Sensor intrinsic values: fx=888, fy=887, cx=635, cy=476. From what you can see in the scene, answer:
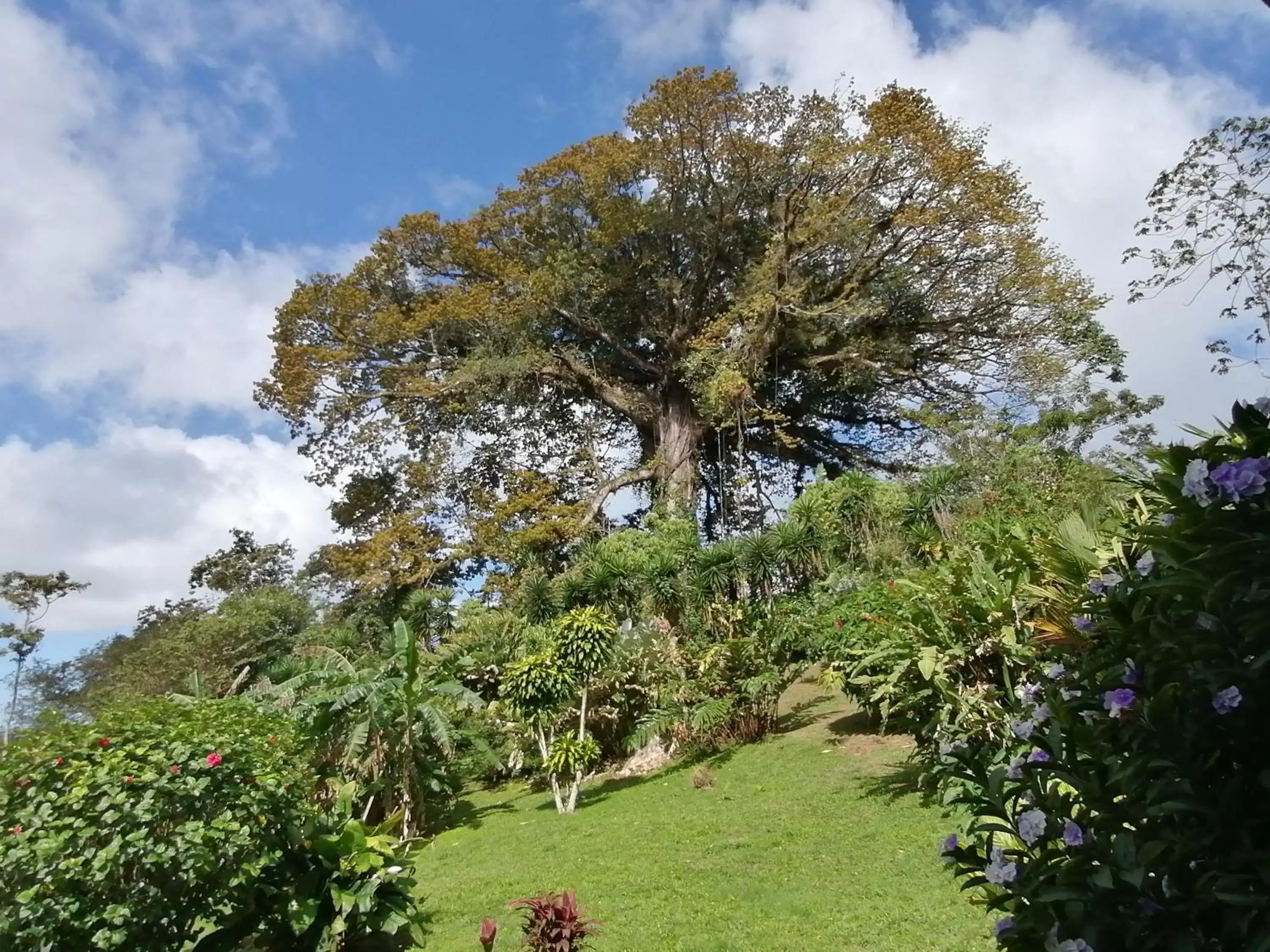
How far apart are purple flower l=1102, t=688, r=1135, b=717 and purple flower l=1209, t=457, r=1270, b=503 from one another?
0.42 metres

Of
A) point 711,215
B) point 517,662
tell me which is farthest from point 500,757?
point 711,215

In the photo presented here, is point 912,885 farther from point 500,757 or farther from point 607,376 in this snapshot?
point 607,376

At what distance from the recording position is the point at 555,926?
161 inches

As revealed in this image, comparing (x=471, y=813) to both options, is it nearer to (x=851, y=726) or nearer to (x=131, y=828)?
(x=851, y=726)

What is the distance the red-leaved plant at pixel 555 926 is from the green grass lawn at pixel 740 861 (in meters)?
0.81

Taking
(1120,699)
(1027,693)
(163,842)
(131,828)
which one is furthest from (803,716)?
(1120,699)

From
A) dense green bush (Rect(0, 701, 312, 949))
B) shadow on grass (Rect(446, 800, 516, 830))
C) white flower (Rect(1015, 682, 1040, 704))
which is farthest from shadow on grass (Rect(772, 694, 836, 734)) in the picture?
dense green bush (Rect(0, 701, 312, 949))

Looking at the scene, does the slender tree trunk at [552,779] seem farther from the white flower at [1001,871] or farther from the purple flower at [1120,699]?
the purple flower at [1120,699]

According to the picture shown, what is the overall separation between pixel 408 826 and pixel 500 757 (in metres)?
2.36

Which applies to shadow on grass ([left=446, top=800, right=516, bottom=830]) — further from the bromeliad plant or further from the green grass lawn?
the bromeliad plant

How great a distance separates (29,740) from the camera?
13.7 ft

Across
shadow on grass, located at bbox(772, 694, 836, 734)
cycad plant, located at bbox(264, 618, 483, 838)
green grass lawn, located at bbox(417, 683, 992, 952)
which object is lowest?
green grass lawn, located at bbox(417, 683, 992, 952)

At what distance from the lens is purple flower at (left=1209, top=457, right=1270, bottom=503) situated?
1587 millimetres

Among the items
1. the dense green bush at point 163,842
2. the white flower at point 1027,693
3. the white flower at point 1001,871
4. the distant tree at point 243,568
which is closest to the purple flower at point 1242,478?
the white flower at point 1001,871
